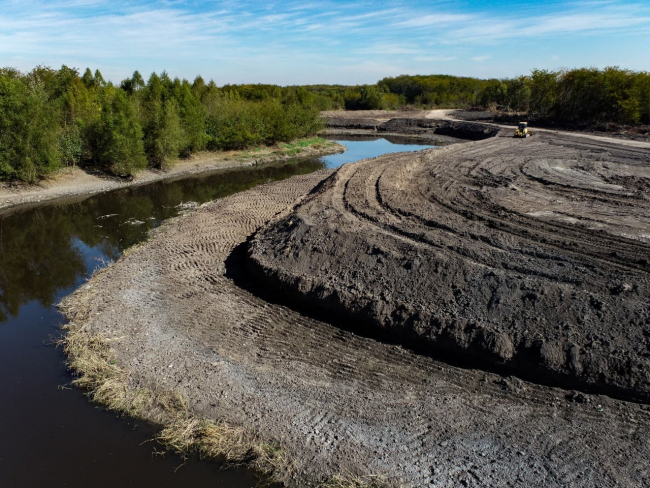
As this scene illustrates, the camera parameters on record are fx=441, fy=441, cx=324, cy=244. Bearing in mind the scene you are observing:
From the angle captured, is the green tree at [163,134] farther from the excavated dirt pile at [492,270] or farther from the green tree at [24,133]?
the excavated dirt pile at [492,270]

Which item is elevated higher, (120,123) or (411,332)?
(120,123)

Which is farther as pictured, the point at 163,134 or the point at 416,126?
the point at 416,126

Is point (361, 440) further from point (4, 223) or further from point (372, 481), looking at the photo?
point (4, 223)

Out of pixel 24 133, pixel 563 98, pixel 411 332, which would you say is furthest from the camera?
pixel 563 98

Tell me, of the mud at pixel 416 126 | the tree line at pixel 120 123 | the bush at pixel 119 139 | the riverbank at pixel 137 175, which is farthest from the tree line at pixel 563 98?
the bush at pixel 119 139

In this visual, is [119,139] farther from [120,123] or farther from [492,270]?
[492,270]

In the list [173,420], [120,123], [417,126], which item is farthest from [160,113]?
[417,126]

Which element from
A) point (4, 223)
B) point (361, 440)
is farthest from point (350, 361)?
point (4, 223)
